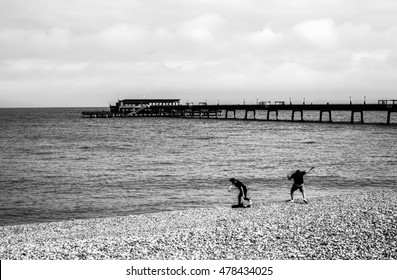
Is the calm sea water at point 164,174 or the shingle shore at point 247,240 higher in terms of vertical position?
the shingle shore at point 247,240

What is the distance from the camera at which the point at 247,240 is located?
11.0 meters

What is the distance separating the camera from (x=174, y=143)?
57000 millimetres

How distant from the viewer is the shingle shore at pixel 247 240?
10023mm

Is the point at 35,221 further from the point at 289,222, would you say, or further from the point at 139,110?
the point at 139,110

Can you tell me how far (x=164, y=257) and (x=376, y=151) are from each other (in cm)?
3842

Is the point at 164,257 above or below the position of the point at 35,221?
above

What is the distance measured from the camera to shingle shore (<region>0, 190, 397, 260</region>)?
10023 millimetres

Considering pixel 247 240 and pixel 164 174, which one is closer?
pixel 247 240

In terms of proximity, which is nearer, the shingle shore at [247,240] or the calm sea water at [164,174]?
the shingle shore at [247,240]

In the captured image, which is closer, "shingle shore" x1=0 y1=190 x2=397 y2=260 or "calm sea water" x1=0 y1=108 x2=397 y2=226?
"shingle shore" x1=0 y1=190 x2=397 y2=260

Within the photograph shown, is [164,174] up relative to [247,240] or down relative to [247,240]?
down

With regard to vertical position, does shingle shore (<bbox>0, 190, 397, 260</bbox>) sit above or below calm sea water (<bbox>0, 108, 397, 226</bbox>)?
above
